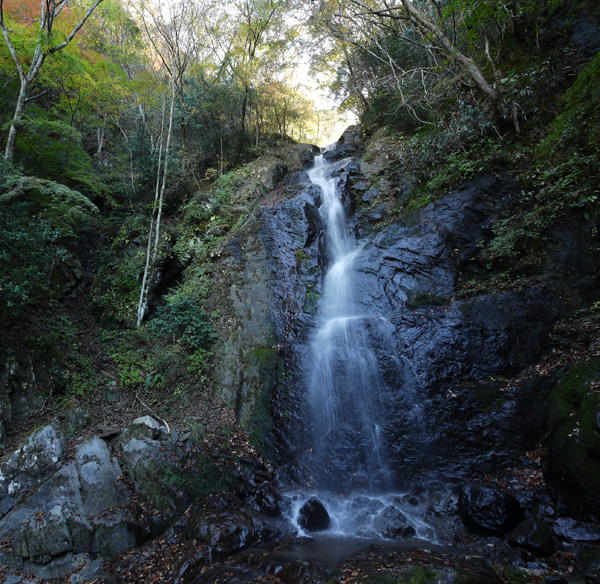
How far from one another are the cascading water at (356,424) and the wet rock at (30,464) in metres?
4.53

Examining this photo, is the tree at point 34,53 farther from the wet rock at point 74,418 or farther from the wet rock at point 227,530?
the wet rock at point 227,530

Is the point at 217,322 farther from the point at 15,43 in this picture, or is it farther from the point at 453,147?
the point at 15,43

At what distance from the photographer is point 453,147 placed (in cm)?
938

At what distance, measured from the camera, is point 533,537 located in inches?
165

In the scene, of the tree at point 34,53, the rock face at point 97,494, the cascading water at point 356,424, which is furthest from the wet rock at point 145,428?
the tree at point 34,53

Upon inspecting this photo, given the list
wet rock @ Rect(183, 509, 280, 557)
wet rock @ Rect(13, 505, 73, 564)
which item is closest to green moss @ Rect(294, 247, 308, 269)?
wet rock @ Rect(183, 509, 280, 557)

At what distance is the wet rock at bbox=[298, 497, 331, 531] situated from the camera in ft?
17.7

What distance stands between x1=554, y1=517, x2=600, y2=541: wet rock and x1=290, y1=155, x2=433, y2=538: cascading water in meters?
1.84

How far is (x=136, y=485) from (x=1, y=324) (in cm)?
465

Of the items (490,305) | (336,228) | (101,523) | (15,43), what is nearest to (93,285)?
(15,43)

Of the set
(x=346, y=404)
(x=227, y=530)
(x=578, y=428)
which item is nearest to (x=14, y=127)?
(x=227, y=530)

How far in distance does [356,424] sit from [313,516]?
1886mm

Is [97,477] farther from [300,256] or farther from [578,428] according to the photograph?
[578,428]

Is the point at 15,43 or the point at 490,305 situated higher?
the point at 15,43
